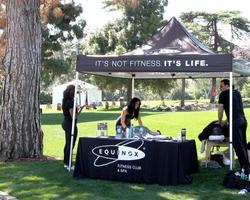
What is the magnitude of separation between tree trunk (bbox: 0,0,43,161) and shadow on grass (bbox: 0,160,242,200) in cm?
135

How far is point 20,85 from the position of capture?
10.3 metres

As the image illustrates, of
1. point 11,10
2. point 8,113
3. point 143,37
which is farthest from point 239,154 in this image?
point 143,37

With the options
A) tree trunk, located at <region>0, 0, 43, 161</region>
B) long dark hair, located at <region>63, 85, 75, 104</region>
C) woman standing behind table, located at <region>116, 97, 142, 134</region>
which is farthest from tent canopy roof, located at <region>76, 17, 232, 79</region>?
tree trunk, located at <region>0, 0, 43, 161</region>

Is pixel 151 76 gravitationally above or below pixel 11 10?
below

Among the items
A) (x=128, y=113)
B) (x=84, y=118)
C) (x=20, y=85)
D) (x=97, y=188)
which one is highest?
(x=20, y=85)

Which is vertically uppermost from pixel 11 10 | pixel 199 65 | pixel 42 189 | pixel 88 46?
pixel 88 46

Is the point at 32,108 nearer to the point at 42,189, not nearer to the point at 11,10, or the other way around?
the point at 11,10

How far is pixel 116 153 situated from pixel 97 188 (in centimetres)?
75

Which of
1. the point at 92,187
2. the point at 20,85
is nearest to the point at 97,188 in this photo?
the point at 92,187

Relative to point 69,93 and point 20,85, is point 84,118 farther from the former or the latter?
point 69,93

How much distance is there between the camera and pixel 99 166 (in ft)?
26.8

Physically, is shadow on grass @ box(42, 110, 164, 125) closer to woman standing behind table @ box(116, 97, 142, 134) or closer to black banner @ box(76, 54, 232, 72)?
woman standing behind table @ box(116, 97, 142, 134)

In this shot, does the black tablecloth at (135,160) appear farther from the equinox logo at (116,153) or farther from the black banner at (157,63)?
the black banner at (157,63)

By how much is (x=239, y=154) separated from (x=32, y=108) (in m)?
4.50
